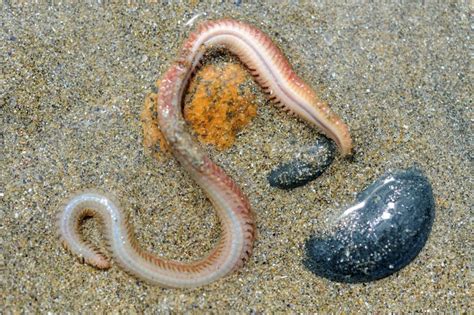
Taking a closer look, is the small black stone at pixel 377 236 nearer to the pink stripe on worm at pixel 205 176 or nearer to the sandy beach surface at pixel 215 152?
the sandy beach surface at pixel 215 152

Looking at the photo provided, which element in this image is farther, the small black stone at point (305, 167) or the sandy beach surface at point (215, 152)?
the small black stone at point (305, 167)

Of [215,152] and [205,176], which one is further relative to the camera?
[215,152]

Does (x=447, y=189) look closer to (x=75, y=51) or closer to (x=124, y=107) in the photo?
(x=124, y=107)

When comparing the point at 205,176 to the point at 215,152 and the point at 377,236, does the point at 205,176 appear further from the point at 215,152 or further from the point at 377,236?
the point at 377,236

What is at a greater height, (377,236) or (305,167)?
(305,167)

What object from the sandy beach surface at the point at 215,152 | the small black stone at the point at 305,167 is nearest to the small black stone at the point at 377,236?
the sandy beach surface at the point at 215,152

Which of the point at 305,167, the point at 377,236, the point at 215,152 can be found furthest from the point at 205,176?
the point at 377,236
